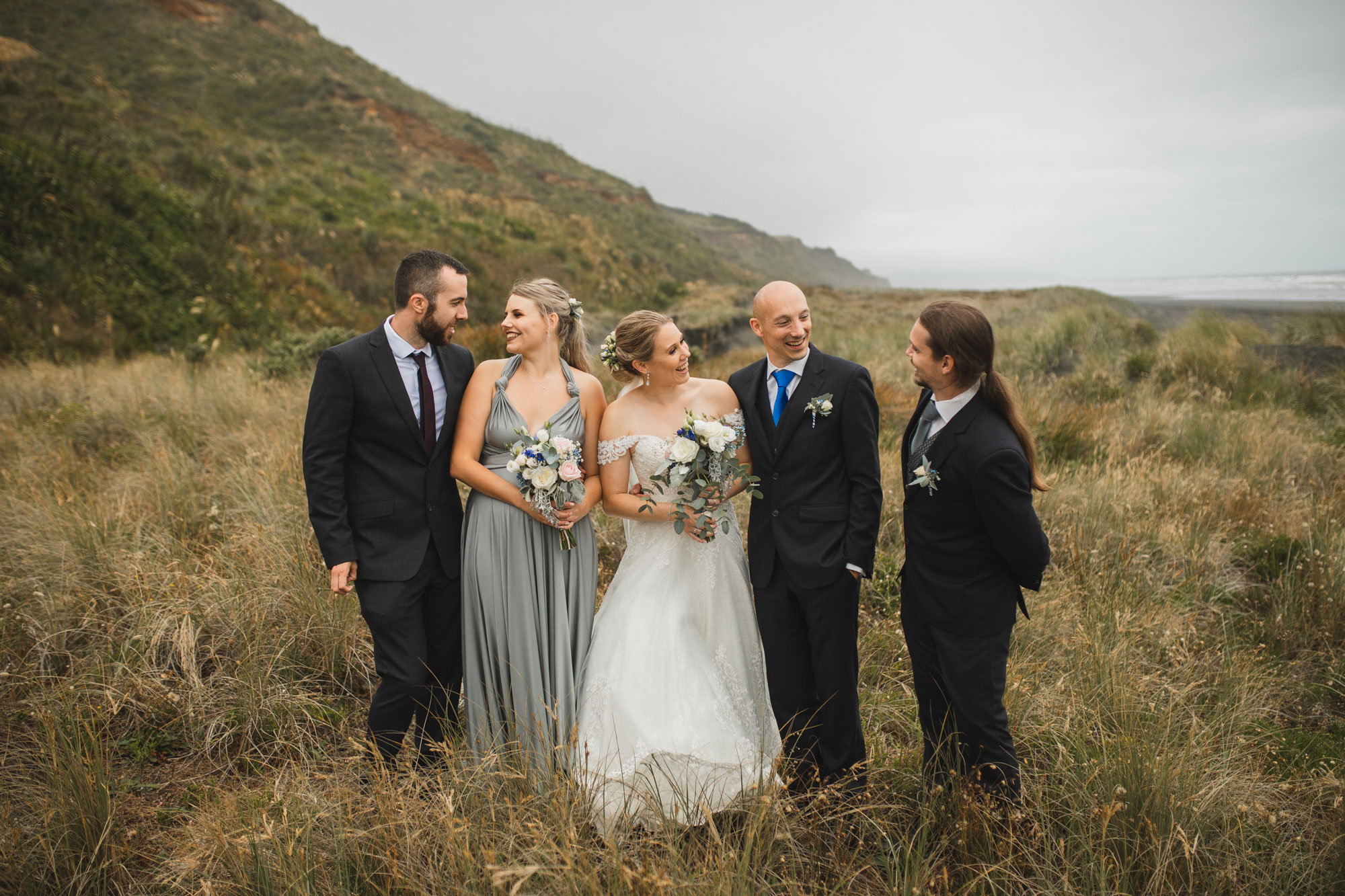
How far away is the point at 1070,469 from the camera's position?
7.09 m

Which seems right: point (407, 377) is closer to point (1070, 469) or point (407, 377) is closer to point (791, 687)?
point (791, 687)

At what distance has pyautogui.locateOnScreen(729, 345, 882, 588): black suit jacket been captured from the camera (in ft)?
9.68

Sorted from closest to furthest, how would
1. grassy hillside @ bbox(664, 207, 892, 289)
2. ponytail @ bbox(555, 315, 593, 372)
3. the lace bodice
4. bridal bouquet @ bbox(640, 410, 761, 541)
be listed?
1. bridal bouquet @ bbox(640, 410, 761, 541)
2. the lace bodice
3. ponytail @ bbox(555, 315, 593, 372)
4. grassy hillside @ bbox(664, 207, 892, 289)

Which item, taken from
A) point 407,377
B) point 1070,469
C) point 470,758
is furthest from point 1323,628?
point 407,377

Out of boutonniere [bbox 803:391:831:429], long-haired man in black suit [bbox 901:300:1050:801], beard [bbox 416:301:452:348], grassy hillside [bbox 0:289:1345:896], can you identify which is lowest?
grassy hillside [bbox 0:289:1345:896]

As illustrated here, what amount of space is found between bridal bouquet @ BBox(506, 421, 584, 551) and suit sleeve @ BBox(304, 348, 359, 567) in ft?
2.64

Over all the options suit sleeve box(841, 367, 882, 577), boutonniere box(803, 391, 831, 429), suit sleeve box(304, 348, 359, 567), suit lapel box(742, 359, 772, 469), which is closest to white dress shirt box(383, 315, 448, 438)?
suit sleeve box(304, 348, 359, 567)

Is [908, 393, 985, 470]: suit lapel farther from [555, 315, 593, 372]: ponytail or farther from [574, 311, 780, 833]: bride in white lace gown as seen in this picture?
[555, 315, 593, 372]: ponytail

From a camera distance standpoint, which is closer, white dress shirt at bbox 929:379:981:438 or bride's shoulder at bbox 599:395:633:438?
white dress shirt at bbox 929:379:981:438

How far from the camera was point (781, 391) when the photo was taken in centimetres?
313

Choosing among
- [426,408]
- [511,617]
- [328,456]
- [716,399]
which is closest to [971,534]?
[716,399]

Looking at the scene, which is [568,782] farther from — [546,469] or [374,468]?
[374,468]

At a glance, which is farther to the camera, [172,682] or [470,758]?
[172,682]

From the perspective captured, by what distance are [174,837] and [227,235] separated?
17148mm
